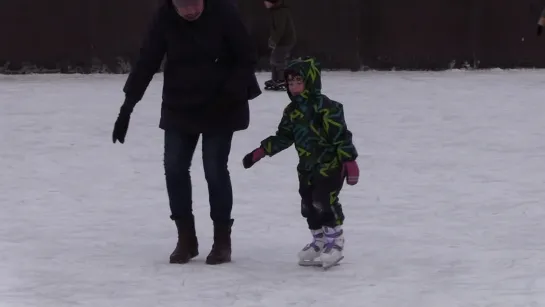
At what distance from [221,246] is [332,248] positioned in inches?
23.2

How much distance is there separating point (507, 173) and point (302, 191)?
350 cm

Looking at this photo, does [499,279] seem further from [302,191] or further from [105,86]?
[105,86]

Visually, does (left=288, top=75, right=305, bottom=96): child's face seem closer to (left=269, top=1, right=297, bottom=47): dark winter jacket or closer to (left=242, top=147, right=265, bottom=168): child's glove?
(left=242, top=147, right=265, bottom=168): child's glove

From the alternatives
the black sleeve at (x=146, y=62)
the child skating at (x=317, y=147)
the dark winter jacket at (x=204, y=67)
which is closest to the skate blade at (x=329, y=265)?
the child skating at (x=317, y=147)

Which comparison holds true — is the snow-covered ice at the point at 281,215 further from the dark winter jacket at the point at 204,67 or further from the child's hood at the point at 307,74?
the child's hood at the point at 307,74

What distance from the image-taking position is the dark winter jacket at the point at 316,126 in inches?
236

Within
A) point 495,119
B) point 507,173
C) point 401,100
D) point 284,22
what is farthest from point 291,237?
point 284,22

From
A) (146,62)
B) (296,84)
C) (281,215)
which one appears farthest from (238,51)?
(281,215)

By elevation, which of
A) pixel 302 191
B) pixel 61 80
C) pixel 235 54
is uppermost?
pixel 235 54

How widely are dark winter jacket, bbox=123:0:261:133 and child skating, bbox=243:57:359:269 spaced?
0.82 feet

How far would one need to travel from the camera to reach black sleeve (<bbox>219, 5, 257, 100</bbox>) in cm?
609

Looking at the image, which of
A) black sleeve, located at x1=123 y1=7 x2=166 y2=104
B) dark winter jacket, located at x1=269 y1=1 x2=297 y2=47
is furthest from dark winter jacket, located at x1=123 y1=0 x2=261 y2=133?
dark winter jacket, located at x1=269 y1=1 x2=297 y2=47

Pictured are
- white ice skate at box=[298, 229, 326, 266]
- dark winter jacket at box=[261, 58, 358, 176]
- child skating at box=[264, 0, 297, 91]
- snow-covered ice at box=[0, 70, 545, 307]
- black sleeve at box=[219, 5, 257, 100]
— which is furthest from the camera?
child skating at box=[264, 0, 297, 91]

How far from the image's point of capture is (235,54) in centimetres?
614
